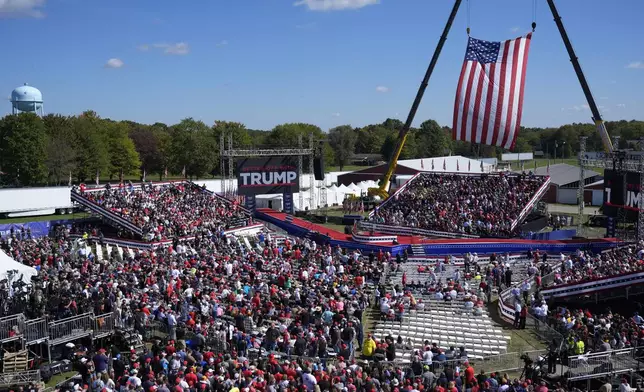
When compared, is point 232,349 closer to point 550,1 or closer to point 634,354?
point 634,354

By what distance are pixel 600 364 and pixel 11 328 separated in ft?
51.9

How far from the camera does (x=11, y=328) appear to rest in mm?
16703

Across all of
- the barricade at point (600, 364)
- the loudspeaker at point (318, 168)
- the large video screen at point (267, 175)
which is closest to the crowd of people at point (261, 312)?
the barricade at point (600, 364)

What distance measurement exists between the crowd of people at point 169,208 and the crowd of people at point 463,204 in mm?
10502

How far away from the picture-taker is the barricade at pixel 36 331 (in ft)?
54.4

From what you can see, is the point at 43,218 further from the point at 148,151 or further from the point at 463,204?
the point at 148,151

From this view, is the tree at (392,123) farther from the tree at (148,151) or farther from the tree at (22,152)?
the tree at (22,152)

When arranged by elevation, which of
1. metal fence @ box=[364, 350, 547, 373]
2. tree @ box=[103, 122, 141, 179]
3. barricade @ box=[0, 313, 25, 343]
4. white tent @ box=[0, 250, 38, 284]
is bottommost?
metal fence @ box=[364, 350, 547, 373]

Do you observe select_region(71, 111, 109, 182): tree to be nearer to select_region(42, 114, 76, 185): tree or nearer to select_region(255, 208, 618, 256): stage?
select_region(42, 114, 76, 185): tree

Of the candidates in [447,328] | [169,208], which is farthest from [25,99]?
[447,328]

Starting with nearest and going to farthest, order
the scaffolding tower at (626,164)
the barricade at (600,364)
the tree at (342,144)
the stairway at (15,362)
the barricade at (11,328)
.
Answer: the barricade at (600,364), the stairway at (15,362), the barricade at (11,328), the scaffolding tower at (626,164), the tree at (342,144)

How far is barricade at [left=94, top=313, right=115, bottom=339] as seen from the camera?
57.9ft

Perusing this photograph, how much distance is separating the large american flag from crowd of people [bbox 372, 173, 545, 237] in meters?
4.15

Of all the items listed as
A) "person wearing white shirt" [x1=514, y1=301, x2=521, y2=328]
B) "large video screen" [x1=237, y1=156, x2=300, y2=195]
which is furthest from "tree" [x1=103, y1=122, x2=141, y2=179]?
"person wearing white shirt" [x1=514, y1=301, x2=521, y2=328]
